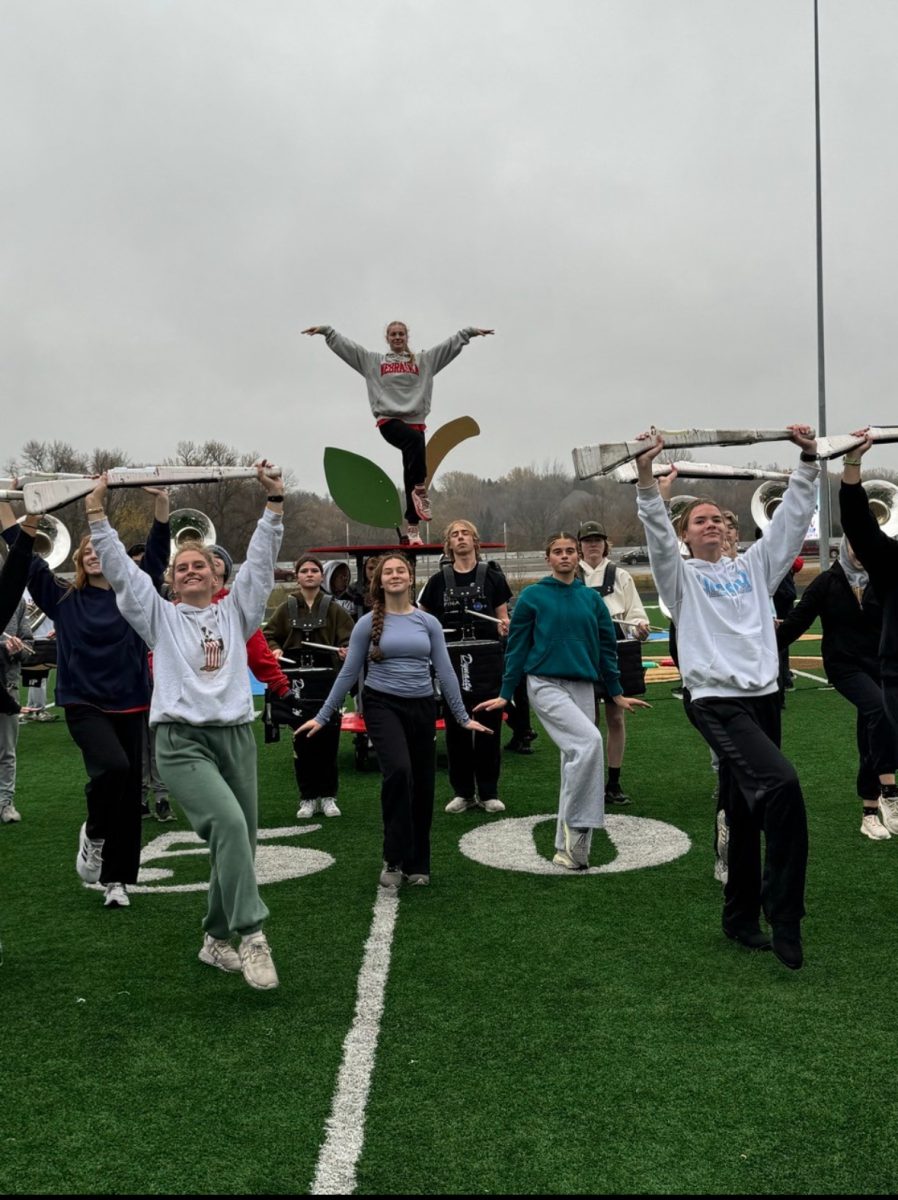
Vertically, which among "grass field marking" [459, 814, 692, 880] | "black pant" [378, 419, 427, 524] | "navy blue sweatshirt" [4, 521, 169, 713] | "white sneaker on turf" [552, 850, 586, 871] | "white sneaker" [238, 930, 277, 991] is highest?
"black pant" [378, 419, 427, 524]

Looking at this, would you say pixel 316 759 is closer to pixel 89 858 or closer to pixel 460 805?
pixel 460 805

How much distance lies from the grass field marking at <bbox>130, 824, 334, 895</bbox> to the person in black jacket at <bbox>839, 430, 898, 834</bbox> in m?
3.65

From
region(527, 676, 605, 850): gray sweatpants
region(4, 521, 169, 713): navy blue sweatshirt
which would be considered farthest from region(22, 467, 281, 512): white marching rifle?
region(527, 676, 605, 850): gray sweatpants

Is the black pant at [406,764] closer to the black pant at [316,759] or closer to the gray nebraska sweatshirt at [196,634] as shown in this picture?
the gray nebraska sweatshirt at [196,634]

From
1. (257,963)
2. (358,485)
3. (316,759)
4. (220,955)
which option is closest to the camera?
(257,963)

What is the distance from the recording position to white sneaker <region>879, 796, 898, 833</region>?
746 cm

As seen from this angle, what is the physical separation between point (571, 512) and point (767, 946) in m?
86.8

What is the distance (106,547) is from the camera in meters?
5.11

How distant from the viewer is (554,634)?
6984mm

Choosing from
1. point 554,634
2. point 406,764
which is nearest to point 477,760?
point 554,634

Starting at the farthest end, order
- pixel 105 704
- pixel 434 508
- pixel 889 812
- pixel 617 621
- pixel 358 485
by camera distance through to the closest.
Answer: pixel 434 508 → pixel 358 485 → pixel 617 621 → pixel 889 812 → pixel 105 704

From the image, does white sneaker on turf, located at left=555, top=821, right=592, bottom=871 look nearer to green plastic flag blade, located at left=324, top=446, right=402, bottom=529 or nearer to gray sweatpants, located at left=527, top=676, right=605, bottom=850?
gray sweatpants, located at left=527, top=676, right=605, bottom=850

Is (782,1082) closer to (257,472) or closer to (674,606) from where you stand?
(674,606)

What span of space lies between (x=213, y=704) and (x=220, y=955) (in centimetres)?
118
